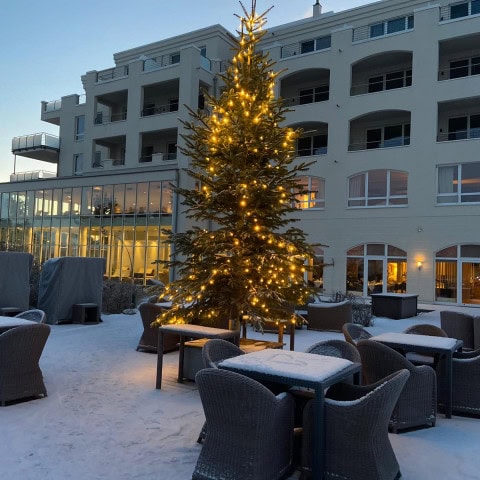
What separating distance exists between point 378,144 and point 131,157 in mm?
16419

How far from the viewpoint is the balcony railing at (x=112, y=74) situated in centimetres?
3556

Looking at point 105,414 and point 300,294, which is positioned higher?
point 300,294

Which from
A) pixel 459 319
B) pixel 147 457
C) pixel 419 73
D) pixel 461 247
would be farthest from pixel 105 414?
pixel 419 73

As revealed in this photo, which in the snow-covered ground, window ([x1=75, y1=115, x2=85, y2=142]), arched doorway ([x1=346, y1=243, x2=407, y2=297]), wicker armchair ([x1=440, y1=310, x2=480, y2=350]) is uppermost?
window ([x1=75, y1=115, x2=85, y2=142])

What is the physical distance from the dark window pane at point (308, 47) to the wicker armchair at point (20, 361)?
94.5 ft

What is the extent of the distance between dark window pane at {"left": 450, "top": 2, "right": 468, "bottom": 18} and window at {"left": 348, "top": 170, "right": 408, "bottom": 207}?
8868 mm

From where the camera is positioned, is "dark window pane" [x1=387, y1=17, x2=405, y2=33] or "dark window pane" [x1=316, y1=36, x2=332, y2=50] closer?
"dark window pane" [x1=387, y1=17, x2=405, y2=33]

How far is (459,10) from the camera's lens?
82.5ft

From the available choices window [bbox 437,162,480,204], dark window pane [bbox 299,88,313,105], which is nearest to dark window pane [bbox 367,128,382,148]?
window [bbox 437,162,480,204]

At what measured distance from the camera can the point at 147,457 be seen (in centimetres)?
425

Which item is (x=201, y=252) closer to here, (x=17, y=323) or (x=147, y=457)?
(x=17, y=323)

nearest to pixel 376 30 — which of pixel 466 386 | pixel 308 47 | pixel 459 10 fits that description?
pixel 459 10

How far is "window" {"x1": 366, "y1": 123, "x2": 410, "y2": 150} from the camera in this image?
26.0 metres

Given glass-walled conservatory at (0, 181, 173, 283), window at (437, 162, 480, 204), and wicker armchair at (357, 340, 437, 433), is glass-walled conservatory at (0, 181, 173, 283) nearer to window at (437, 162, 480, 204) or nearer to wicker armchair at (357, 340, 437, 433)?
window at (437, 162, 480, 204)
